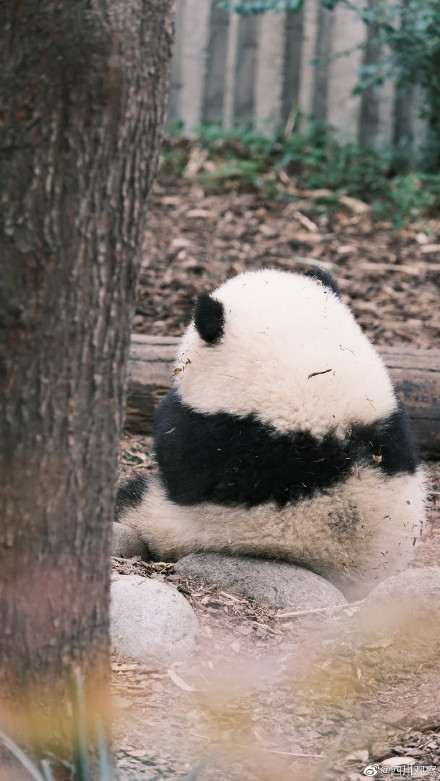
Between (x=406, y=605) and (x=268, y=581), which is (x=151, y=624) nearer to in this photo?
(x=268, y=581)

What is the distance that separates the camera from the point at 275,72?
8.22m

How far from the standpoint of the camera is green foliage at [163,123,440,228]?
23.4ft

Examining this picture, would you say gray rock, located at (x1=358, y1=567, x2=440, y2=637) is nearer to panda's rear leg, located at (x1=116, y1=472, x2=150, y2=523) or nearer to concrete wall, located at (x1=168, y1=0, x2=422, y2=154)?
panda's rear leg, located at (x1=116, y1=472, x2=150, y2=523)

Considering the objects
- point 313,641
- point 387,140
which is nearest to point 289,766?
point 313,641

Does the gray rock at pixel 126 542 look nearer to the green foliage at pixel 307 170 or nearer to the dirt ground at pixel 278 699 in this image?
the dirt ground at pixel 278 699

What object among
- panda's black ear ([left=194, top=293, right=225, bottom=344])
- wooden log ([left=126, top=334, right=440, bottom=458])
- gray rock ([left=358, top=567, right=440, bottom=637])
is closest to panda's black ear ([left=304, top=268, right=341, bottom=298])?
panda's black ear ([left=194, top=293, right=225, bottom=344])

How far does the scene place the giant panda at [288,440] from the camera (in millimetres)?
2488

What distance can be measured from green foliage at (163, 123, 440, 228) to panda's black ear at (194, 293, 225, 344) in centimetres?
459

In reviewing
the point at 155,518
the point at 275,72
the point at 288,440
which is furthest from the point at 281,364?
the point at 275,72

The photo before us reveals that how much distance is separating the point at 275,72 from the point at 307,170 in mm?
1154

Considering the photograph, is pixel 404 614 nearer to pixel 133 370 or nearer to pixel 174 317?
pixel 133 370

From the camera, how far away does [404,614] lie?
234cm

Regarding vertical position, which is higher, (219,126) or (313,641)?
(219,126)

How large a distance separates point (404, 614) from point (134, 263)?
1267 mm
